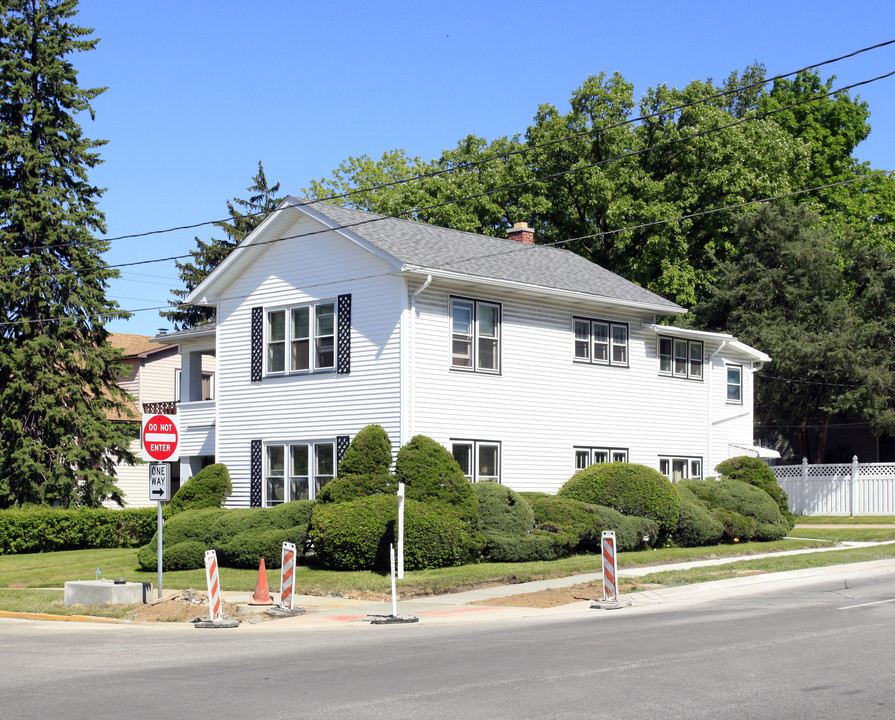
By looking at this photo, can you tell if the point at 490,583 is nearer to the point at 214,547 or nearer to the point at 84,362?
the point at 214,547

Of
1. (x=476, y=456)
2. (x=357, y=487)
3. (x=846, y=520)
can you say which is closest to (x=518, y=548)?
(x=357, y=487)

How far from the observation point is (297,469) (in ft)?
90.9

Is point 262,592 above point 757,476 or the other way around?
the other way around

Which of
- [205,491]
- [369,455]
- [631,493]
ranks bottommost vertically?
[631,493]

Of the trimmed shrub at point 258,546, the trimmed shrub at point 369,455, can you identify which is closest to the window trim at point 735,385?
the trimmed shrub at point 369,455

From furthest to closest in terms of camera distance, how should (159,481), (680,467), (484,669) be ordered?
(680,467), (159,481), (484,669)

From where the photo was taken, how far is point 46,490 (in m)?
33.7

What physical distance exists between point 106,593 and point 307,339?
10730 mm

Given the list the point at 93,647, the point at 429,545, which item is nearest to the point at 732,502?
the point at 429,545

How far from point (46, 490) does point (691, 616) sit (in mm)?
23757

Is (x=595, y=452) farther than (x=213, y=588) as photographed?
Yes

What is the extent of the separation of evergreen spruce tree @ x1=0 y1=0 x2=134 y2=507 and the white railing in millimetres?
26406

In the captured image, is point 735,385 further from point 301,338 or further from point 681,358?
point 301,338

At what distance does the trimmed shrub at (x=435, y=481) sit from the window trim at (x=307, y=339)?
4.52m
